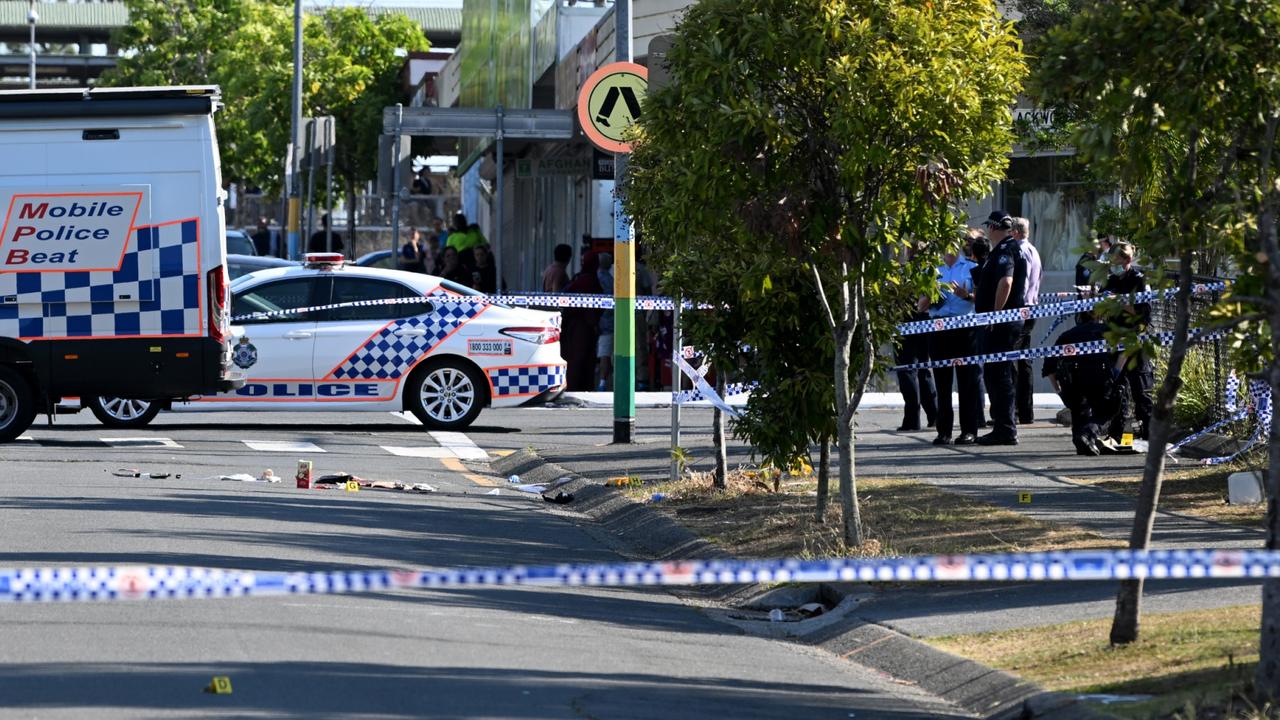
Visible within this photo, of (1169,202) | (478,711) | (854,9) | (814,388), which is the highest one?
(854,9)

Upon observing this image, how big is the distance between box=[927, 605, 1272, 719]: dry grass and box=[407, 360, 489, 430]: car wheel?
10.2 metres

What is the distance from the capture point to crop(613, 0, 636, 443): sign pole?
15.4 m

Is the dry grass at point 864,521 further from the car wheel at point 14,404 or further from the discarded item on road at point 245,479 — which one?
the car wheel at point 14,404

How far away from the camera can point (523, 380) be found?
17.9 m

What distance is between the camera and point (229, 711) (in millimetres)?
6375

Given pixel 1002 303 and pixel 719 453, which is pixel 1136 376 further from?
pixel 719 453

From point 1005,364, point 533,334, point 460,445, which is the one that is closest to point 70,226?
point 460,445

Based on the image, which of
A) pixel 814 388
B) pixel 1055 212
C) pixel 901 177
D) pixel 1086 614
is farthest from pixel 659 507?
pixel 1055 212

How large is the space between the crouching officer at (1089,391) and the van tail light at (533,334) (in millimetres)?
4919

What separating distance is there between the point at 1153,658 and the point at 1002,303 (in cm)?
845

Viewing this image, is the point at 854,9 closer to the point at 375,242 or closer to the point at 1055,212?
the point at 1055,212

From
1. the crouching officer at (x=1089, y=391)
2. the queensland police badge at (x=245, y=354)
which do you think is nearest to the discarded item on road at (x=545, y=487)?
the crouching officer at (x=1089, y=391)

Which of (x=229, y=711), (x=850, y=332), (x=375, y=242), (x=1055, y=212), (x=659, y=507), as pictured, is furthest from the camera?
(x=375, y=242)

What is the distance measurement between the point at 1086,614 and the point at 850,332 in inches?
91.9
